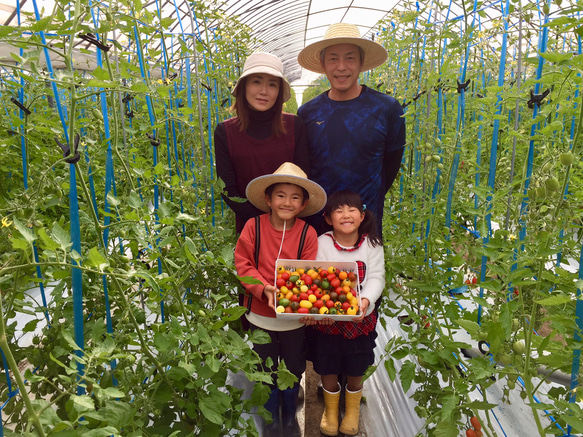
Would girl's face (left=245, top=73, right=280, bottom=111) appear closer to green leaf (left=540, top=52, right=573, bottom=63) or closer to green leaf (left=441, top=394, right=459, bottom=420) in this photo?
green leaf (left=540, top=52, right=573, bottom=63)

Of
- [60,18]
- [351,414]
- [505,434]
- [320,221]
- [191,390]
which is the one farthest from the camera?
[320,221]

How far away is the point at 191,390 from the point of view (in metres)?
1.12

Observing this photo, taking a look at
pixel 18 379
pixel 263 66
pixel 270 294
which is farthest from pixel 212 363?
pixel 263 66

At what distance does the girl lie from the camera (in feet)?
5.18

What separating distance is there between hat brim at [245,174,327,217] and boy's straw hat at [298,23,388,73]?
65cm

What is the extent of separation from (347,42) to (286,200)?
75cm

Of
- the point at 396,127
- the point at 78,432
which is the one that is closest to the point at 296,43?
the point at 396,127

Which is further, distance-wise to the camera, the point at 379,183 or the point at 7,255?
the point at 379,183

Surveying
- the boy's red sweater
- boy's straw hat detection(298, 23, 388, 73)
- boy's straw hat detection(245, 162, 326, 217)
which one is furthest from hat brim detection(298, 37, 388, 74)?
the boy's red sweater

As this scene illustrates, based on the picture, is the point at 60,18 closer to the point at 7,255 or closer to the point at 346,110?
the point at 7,255

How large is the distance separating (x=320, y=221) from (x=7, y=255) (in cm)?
120

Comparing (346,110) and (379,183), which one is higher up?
(346,110)

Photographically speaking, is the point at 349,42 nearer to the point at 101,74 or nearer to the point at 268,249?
the point at 268,249

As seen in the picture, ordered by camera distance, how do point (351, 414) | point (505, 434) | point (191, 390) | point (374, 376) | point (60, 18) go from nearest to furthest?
point (60, 18) < point (191, 390) < point (505, 434) < point (351, 414) < point (374, 376)
